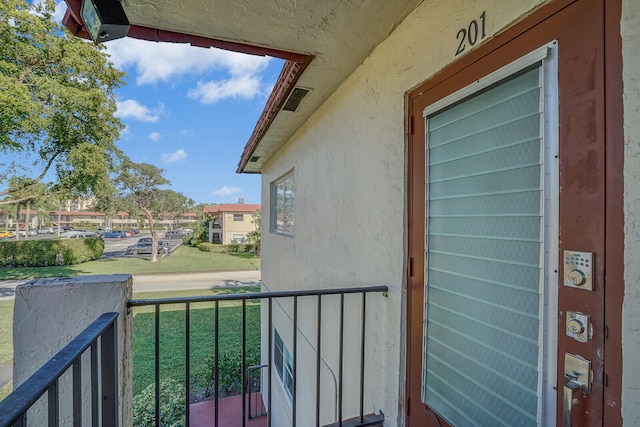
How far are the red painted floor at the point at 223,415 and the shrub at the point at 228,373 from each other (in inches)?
15.4

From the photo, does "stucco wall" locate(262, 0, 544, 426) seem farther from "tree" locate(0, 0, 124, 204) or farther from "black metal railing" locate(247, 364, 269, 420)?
"tree" locate(0, 0, 124, 204)

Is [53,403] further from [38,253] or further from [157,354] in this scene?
[38,253]

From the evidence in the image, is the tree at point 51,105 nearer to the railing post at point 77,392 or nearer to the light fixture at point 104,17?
the light fixture at point 104,17

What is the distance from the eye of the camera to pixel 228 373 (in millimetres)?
6809

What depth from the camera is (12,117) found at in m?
8.39

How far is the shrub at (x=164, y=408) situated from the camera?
16.2 ft

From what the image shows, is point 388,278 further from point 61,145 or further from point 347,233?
point 61,145

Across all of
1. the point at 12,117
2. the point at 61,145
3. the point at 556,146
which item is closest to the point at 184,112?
the point at 61,145

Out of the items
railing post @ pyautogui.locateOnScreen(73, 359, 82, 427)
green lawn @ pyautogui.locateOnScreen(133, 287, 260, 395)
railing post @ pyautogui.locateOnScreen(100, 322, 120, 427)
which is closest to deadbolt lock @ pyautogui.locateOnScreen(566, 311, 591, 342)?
railing post @ pyautogui.locateOnScreen(73, 359, 82, 427)

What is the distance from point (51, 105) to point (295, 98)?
35.2ft

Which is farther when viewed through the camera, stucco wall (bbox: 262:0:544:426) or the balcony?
stucco wall (bbox: 262:0:544:426)

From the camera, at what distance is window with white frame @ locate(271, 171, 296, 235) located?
5.03 m

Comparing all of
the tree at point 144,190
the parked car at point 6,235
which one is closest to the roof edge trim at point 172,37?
the tree at point 144,190

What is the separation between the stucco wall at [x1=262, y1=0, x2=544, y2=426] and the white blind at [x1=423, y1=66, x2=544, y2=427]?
255 millimetres
